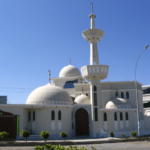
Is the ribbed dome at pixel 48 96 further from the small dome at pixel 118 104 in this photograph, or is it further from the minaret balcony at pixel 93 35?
the minaret balcony at pixel 93 35

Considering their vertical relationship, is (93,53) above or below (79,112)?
above

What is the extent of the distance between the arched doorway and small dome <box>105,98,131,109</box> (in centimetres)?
416

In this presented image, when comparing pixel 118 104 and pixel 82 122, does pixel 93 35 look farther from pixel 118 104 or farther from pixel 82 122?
pixel 82 122

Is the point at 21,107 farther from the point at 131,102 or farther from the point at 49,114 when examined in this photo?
the point at 131,102

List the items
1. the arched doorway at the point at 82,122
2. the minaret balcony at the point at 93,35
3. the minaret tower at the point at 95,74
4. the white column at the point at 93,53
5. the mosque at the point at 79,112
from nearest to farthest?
the mosque at the point at 79,112 → the minaret tower at the point at 95,74 → the arched doorway at the point at 82,122 → the white column at the point at 93,53 → the minaret balcony at the point at 93,35

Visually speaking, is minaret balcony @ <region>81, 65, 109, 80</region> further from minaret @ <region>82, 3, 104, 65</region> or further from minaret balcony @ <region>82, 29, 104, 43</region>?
minaret balcony @ <region>82, 29, 104, 43</region>

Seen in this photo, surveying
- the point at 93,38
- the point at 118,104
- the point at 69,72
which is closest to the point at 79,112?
the point at 118,104

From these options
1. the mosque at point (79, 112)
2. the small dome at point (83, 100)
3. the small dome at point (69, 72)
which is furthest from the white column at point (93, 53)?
the small dome at point (69, 72)

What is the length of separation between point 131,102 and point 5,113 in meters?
21.0

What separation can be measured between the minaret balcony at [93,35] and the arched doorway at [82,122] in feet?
37.5

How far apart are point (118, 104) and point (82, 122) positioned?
654 centimetres

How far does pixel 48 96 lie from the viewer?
3155 cm

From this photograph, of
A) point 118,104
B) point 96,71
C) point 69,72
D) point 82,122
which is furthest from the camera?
point 69,72

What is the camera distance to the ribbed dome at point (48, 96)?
3130 centimetres
